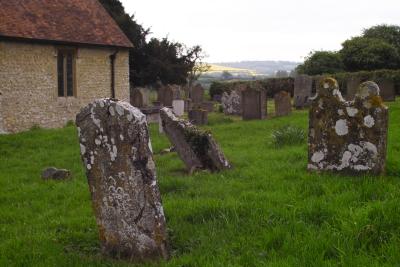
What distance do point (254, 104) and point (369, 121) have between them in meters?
11.4

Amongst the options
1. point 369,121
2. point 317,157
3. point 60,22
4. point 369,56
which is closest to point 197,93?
point 60,22

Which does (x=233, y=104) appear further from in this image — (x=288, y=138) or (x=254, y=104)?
(x=288, y=138)

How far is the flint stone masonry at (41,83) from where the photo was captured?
62.4 ft

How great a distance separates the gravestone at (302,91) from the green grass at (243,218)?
12.6 metres

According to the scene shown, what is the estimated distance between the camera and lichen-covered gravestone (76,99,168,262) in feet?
15.8

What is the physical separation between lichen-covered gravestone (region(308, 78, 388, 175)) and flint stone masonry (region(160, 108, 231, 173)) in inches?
72.2

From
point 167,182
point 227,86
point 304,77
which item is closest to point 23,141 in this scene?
point 167,182

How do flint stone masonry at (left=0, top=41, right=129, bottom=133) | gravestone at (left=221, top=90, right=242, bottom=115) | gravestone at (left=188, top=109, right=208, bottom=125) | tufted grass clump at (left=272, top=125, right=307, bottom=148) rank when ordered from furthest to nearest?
gravestone at (left=221, top=90, right=242, bottom=115)
flint stone masonry at (left=0, top=41, right=129, bottom=133)
gravestone at (left=188, top=109, right=208, bottom=125)
tufted grass clump at (left=272, top=125, right=307, bottom=148)

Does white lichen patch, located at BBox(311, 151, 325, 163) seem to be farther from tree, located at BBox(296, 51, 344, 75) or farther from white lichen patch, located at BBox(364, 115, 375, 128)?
tree, located at BBox(296, 51, 344, 75)

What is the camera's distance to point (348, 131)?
7.24 meters

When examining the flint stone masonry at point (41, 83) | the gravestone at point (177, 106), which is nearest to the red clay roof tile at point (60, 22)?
the flint stone masonry at point (41, 83)

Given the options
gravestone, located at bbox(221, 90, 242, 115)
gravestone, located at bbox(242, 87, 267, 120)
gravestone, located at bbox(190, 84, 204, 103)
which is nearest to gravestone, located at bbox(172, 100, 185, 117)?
gravestone, located at bbox(221, 90, 242, 115)

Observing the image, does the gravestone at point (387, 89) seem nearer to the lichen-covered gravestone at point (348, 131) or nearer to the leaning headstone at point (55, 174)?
the lichen-covered gravestone at point (348, 131)

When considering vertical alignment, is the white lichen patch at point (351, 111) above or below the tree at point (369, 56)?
below
